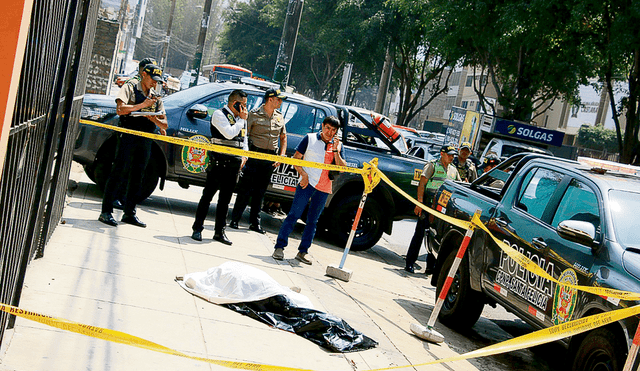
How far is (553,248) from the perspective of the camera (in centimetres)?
591

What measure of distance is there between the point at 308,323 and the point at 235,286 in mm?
749

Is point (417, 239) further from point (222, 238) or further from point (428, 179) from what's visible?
point (222, 238)

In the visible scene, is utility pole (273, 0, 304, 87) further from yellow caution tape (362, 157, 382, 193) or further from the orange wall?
the orange wall

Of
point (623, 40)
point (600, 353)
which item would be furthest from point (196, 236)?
point (623, 40)

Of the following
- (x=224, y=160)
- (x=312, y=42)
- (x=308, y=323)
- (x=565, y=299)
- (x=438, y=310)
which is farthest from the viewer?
(x=312, y=42)

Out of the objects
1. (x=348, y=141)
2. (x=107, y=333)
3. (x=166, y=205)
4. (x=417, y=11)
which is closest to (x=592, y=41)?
(x=417, y=11)

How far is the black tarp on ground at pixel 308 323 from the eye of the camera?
555 cm

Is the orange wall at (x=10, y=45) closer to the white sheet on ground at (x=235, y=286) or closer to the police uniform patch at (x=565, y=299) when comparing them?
the white sheet on ground at (x=235, y=286)

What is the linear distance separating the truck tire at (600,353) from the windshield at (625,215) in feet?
2.43

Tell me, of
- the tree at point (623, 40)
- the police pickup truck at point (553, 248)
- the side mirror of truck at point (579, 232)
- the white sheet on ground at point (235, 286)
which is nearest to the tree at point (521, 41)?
the tree at point (623, 40)

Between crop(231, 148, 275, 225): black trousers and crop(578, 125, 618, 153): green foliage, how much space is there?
3840 cm

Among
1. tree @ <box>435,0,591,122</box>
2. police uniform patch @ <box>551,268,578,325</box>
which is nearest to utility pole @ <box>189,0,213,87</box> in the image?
tree @ <box>435,0,591,122</box>

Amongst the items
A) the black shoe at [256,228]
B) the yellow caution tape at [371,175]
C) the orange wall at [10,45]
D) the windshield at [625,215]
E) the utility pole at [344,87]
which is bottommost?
the black shoe at [256,228]

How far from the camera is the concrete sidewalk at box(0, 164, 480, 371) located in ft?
14.6
